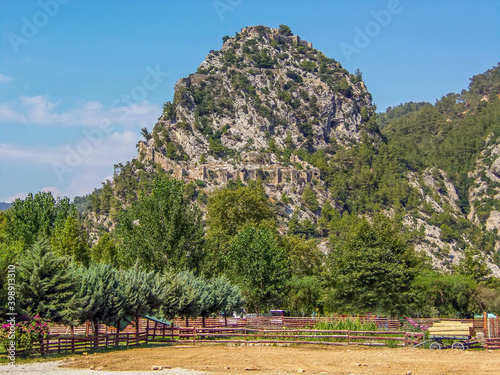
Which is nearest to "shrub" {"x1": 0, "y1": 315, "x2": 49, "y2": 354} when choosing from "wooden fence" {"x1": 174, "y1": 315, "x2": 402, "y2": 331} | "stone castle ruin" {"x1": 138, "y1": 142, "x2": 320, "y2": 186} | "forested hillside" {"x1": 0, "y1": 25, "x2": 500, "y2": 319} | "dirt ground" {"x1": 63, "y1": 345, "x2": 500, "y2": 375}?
"dirt ground" {"x1": 63, "y1": 345, "x2": 500, "y2": 375}

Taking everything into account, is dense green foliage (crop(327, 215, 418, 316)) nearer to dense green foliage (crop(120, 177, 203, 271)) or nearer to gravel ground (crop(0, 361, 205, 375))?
dense green foliage (crop(120, 177, 203, 271))

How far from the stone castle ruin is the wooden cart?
134m

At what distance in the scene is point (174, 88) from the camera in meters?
189

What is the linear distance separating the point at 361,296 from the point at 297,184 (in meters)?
119

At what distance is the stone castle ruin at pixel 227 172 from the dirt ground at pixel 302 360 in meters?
134

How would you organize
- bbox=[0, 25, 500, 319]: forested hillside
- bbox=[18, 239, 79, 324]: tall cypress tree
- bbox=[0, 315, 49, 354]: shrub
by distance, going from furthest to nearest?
bbox=[0, 25, 500, 319]: forested hillside → bbox=[18, 239, 79, 324]: tall cypress tree → bbox=[0, 315, 49, 354]: shrub

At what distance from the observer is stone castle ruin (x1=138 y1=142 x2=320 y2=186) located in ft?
546

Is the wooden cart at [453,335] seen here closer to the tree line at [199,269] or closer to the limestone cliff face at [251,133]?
the tree line at [199,269]

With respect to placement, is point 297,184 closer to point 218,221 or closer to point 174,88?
point 174,88

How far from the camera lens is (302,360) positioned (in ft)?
88.0

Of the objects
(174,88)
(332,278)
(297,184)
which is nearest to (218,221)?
(332,278)

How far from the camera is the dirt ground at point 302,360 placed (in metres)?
23.1

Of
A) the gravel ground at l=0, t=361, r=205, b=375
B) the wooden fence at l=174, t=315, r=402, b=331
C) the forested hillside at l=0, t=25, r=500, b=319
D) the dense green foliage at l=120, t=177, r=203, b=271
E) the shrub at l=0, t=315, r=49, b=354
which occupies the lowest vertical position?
the gravel ground at l=0, t=361, r=205, b=375

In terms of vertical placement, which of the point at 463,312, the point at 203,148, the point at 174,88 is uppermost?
the point at 174,88
